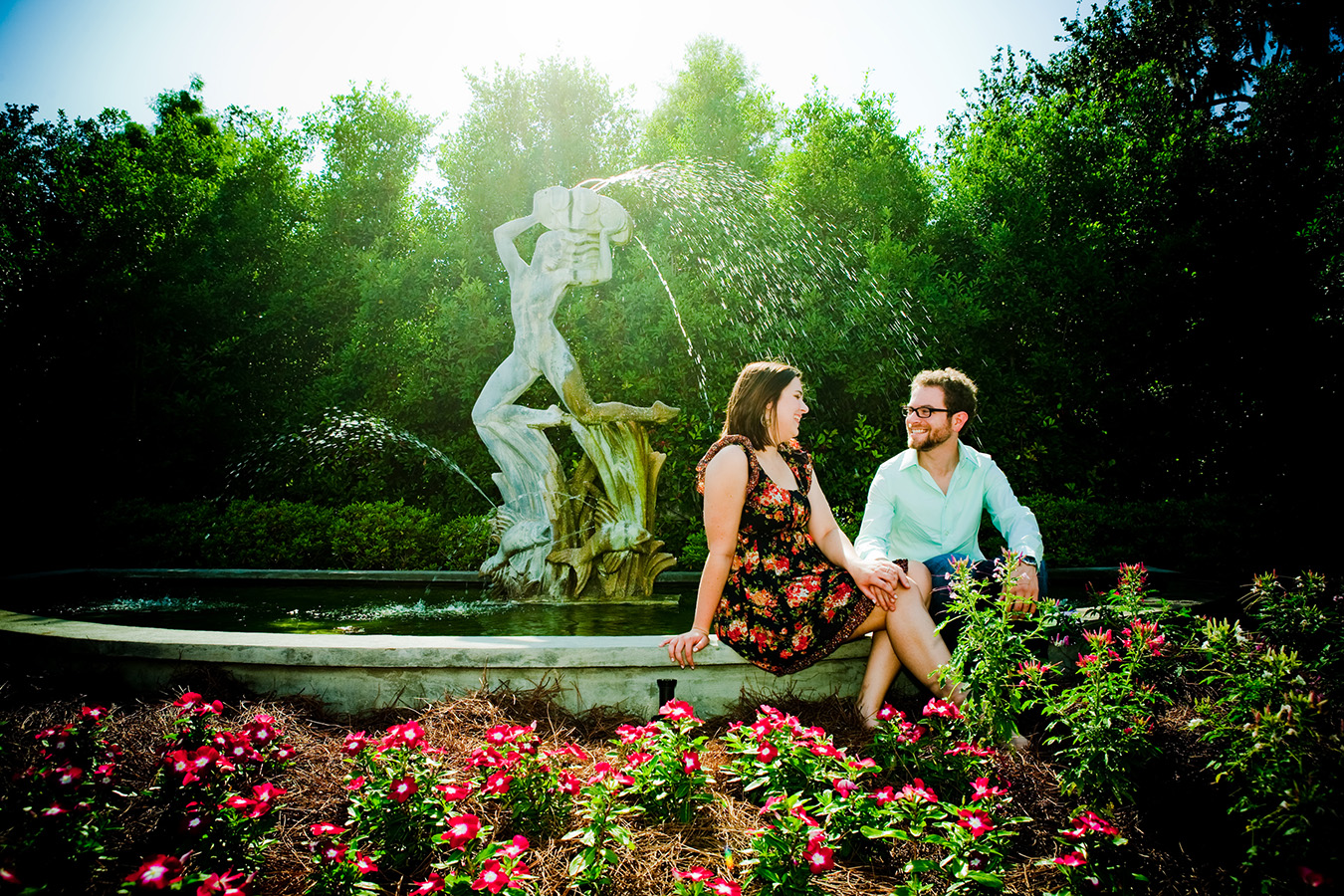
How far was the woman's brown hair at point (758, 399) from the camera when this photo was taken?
280cm

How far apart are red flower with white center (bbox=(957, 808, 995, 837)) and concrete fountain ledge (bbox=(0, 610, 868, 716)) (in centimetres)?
114

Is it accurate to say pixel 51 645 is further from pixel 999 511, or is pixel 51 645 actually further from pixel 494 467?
pixel 494 467

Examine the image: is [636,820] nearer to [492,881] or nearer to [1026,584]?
[492,881]

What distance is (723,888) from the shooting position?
1.51 m

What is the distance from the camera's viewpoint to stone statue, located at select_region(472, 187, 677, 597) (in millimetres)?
5098

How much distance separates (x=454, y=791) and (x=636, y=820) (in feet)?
1.72

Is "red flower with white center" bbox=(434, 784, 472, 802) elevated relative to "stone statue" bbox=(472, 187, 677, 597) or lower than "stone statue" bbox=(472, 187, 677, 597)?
lower

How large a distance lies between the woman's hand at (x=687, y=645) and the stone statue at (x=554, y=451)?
244cm

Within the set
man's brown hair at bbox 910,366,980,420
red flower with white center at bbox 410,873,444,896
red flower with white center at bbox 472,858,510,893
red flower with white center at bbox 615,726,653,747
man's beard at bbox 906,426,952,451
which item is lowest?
red flower with white center at bbox 410,873,444,896

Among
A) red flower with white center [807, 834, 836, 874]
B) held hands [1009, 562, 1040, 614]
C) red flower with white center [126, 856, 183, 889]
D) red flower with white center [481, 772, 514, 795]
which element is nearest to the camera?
red flower with white center [126, 856, 183, 889]

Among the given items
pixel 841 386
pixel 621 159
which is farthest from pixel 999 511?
pixel 621 159

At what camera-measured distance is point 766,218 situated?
8.78m

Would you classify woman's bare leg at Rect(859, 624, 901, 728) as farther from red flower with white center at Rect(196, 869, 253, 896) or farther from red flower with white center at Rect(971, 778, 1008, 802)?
red flower with white center at Rect(196, 869, 253, 896)

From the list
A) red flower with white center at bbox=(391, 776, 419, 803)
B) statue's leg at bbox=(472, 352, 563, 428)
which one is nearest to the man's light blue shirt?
red flower with white center at bbox=(391, 776, 419, 803)
